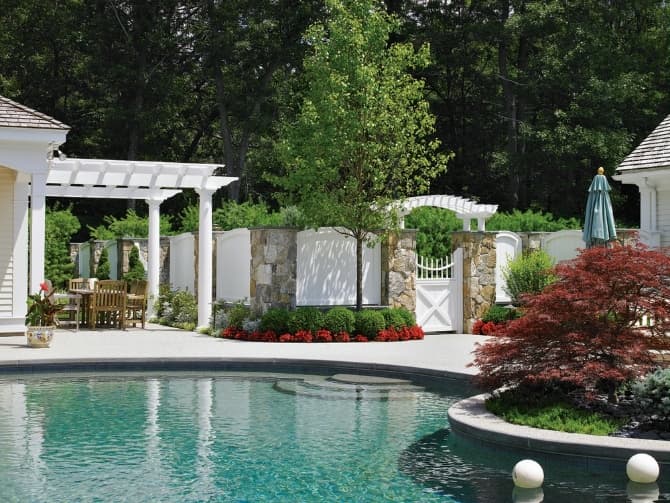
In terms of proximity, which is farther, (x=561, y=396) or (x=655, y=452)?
(x=561, y=396)

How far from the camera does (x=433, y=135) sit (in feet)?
118

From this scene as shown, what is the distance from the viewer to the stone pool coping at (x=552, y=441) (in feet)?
23.1

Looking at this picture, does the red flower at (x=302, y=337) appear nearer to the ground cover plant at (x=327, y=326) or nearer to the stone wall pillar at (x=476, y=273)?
the ground cover plant at (x=327, y=326)

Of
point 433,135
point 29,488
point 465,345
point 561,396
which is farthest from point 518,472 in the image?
point 433,135

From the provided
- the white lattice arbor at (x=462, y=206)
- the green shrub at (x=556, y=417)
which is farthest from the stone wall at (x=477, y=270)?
the green shrub at (x=556, y=417)

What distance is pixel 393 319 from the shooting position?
1714cm

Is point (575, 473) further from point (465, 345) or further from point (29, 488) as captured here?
point (465, 345)

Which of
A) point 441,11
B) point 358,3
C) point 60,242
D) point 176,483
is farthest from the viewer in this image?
point 441,11

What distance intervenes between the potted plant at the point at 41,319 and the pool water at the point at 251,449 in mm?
2962

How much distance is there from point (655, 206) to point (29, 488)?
15.3 m

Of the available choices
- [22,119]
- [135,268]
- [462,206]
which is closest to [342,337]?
[462,206]

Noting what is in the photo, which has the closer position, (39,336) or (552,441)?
Answer: (552,441)

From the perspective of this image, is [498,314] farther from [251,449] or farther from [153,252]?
[251,449]

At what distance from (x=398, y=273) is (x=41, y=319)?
7.00 m
